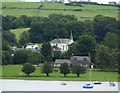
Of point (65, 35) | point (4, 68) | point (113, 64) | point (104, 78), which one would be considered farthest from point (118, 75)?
point (65, 35)

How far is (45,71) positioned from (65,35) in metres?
2.66

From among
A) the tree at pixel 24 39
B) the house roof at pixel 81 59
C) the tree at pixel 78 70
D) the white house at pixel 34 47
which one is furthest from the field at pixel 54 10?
the tree at pixel 78 70

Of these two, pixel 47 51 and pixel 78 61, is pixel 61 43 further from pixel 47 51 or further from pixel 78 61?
pixel 78 61

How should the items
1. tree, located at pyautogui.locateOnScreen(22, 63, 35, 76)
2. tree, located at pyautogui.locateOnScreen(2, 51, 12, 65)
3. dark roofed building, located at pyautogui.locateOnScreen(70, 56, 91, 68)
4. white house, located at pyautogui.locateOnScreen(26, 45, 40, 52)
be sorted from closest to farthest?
1. tree, located at pyautogui.locateOnScreen(22, 63, 35, 76)
2. tree, located at pyautogui.locateOnScreen(2, 51, 12, 65)
3. dark roofed building, located at pyautogui.locateOnScreen(70, 56, 91, 68)
4. white house, located at pyautogui.locateOnScreen(26, 45, 40, 52)

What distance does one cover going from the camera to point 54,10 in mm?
11000

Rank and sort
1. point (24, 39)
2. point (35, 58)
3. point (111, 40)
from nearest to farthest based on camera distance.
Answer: point (35, 58)
point (111, 40)
point (24, 39)

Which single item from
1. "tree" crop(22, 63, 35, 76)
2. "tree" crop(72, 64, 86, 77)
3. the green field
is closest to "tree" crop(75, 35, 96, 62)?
"tree" crop(72, 64, 86, 77)

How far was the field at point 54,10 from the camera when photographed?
34.0 ft

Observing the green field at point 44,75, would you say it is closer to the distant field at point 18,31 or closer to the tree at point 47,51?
the tree at point 47,51

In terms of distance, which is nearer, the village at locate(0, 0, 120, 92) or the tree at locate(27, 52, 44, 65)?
the village at locate(0, 0, 120, 92)

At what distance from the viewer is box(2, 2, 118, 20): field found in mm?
10359

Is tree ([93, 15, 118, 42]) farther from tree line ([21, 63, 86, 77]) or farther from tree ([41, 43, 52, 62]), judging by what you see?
tree line ([21, 63, 86, 77])

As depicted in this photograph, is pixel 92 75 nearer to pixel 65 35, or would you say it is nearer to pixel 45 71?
pixel 45 71

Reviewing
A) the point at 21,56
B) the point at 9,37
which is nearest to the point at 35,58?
the point at 21,56
